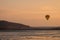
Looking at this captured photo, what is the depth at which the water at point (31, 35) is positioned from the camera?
3.86 ft

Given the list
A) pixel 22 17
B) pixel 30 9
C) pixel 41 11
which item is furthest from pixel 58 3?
pixel 22 17

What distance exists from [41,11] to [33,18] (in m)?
0.12

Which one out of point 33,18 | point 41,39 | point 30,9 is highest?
point 30,9

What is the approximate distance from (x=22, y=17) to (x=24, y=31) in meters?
0.39

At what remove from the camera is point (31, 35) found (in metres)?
1.20

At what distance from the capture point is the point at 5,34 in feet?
3.96

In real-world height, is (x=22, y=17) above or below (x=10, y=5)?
below

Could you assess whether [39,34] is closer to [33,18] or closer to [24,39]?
[24,39]

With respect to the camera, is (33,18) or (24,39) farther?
(33,18)

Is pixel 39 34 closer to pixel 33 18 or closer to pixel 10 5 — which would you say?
pixel 33 18

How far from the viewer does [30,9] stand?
156 cm

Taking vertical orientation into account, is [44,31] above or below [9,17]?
below

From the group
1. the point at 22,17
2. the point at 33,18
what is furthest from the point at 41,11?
the point at 22,17

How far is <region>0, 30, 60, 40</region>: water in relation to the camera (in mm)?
1176
